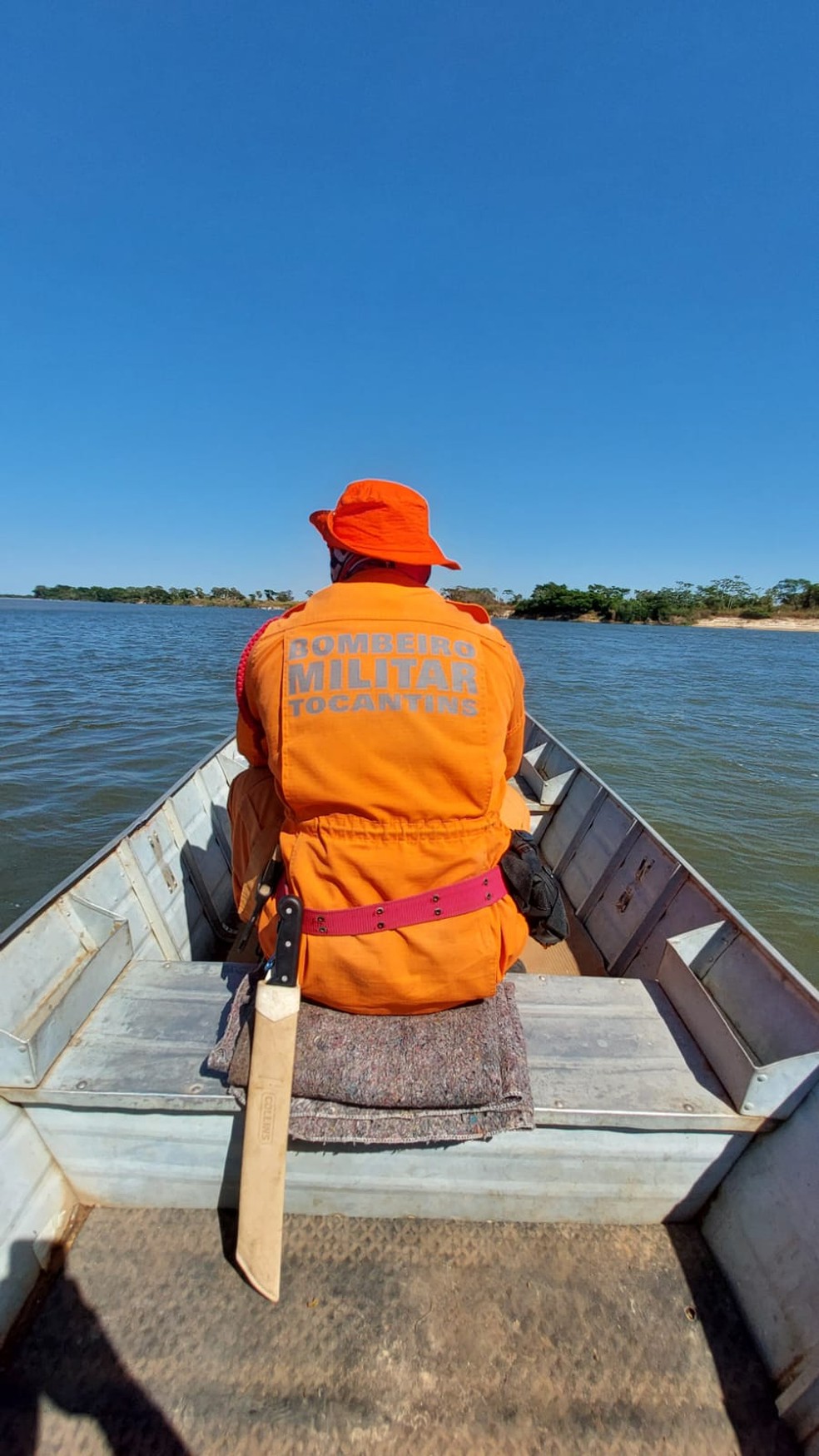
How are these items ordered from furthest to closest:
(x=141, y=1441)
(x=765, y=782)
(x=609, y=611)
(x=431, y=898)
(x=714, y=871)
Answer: (x=609, y=611) → (x=765, y=782) → (x=714, y=871) → (x=431, y=898) → (x=141, y=1441)

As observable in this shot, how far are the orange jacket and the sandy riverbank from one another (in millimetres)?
88398

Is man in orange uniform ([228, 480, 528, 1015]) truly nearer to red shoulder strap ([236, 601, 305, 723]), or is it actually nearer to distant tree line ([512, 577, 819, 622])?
red shoulder strap ([236, 601, 305, 723])

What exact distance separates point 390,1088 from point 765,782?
37.7 feet

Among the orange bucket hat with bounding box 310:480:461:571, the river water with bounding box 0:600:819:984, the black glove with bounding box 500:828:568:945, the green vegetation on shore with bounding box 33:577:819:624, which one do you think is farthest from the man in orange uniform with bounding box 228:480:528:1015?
the green vegetation on shore with bounding box 33:577:819:624

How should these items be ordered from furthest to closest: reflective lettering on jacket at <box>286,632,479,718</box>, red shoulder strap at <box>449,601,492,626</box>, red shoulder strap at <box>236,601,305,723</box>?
red shoulder strap at <box>449,601,492,626</box>
red shoulder strap at <box>236,601,305,723</box>
reflective lettering on jacket at <box>286,632,479,718</box>

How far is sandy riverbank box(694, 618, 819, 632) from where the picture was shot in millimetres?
76562

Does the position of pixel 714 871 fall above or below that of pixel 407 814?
below

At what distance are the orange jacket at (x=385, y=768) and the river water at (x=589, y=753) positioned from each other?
5.51 metres

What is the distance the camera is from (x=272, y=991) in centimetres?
166

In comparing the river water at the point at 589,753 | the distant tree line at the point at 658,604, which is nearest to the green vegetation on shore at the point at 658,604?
the distant tree line at the point at 658,604

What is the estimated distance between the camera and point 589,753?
12633 mm

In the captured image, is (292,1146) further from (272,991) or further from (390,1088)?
(272,991)

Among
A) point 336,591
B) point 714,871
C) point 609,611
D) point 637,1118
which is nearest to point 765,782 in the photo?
point 714,871

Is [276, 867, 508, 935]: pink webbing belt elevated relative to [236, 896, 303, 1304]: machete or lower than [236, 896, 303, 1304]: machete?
elevated
